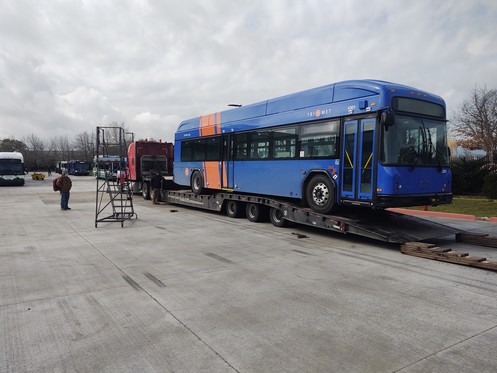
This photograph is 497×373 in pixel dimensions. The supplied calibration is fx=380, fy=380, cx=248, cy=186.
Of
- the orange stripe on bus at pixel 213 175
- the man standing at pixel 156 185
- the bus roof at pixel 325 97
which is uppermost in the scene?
the bus roof at pixel 325 97

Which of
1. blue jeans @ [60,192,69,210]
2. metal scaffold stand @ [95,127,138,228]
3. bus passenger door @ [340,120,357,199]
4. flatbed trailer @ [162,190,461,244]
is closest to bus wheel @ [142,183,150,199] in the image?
blue jeans @ [60,192,69,210]

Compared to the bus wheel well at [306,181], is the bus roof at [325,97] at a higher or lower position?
higher

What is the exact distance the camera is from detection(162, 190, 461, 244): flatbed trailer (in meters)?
8.57

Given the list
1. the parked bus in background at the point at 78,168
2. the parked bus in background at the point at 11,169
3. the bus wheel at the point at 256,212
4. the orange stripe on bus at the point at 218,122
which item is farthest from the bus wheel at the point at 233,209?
the parked bus in background at the point at 78,168

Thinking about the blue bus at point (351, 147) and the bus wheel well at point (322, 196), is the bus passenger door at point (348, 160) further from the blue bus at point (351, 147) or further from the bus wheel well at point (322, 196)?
the bus wheel well at point (322, 196)

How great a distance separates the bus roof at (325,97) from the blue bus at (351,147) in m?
0.02

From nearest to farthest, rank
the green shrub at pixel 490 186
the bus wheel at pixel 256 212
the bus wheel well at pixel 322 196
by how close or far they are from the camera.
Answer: the bus wheel well at pixel 322 196 < the bus wheel at pixel 256 212 < the green shrub at pixel 490 186

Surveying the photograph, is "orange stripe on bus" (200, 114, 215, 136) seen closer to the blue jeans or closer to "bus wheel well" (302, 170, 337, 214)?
"bus wheel well" (302, 170, 337, 214)

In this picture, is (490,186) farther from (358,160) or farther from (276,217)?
(358,160)

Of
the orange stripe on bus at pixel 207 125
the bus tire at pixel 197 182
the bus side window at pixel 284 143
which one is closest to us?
the bus side window at pixel 284 143

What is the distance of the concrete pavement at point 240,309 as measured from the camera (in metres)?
3.63

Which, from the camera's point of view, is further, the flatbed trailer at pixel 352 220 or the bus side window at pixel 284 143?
the bus side window at pixel 284 143

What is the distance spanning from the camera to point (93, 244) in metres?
9.05

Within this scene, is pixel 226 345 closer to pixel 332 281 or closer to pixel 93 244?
pixel 332 281
